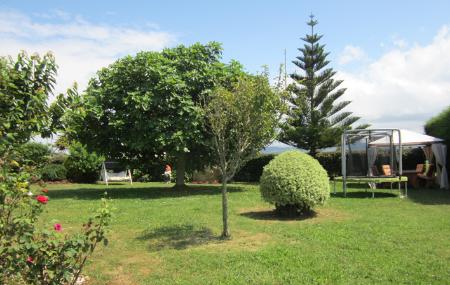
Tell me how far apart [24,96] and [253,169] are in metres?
18.3

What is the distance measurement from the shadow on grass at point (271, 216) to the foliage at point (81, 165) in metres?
12.6

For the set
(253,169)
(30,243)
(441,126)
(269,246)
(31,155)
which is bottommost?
(269,246)

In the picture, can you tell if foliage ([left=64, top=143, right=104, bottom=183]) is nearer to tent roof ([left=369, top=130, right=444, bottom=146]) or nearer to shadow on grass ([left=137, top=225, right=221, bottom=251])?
tent roof ([left=369, top=130, right=444, bottom=146])

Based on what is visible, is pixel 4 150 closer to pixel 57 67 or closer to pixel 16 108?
pixel 16 108

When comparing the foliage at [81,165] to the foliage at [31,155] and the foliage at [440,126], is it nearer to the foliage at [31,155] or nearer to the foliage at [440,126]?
the foliage at [440,126]

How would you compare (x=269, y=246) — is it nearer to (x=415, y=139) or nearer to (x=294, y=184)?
(x=294, y=184)

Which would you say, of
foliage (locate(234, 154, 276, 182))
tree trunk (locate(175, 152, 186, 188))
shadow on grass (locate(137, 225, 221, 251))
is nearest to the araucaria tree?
foliage (locate(234, 154, 276, 182))

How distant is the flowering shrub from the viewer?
9.89 feet

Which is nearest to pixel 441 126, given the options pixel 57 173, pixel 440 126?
pixel 440 126

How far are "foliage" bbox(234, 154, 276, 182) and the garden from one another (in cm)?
345

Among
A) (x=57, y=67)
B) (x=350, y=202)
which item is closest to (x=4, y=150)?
(x=57, y=67)

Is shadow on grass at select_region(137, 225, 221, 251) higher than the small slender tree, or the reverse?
the small slender tree

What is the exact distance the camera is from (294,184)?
843cm

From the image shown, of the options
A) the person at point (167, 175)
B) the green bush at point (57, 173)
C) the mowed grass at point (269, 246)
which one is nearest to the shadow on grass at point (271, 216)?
the mowed grass at point (269, 246)
